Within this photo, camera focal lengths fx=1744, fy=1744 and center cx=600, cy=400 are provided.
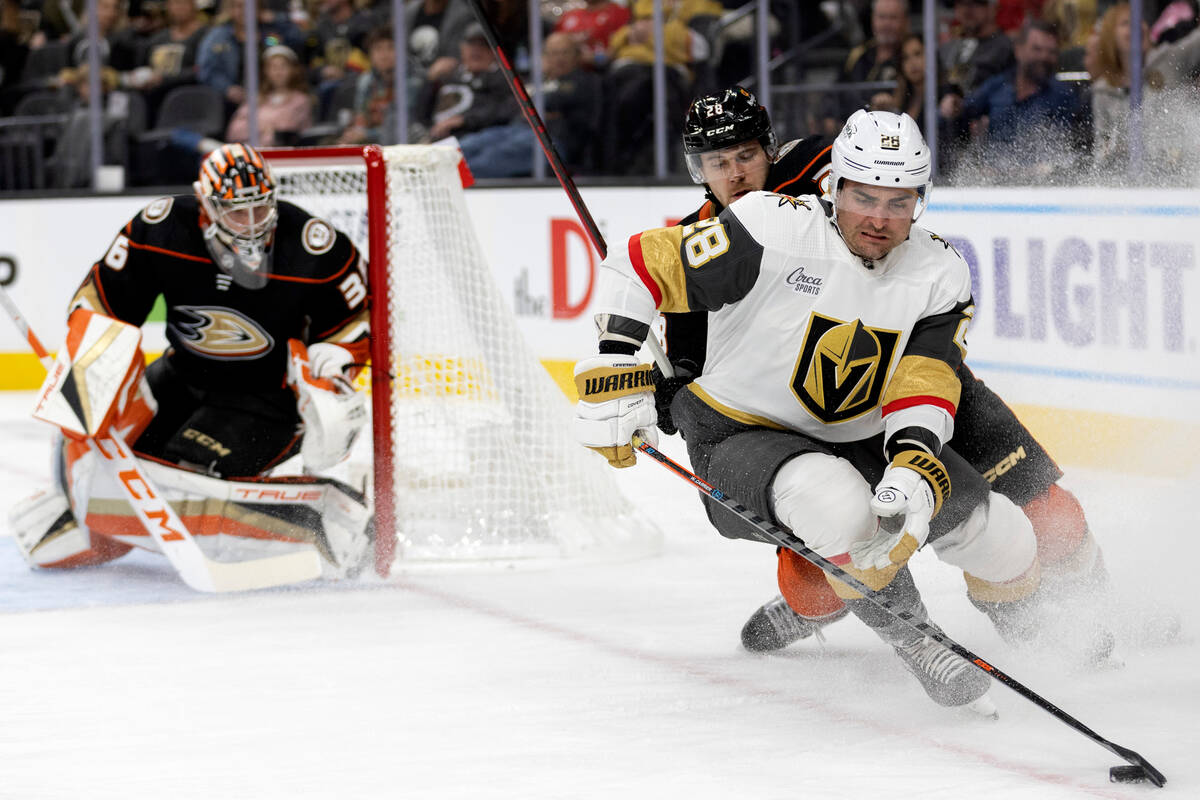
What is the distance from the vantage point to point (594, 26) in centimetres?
696

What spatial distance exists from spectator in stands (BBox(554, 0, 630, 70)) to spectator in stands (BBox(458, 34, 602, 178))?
3cm

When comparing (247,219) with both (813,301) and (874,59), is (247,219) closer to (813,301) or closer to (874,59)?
(813,301)

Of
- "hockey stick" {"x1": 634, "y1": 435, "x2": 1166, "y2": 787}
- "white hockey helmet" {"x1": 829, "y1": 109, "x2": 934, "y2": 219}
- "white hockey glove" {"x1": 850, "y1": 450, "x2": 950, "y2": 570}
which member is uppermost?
"white hockey helmet" {"x1": 829, "y1": 109, "x2": 934, "y2": 219}

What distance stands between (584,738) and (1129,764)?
78cm

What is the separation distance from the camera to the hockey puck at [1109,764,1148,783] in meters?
2.29

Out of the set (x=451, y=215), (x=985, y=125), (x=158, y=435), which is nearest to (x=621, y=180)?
(x=985, y=125)

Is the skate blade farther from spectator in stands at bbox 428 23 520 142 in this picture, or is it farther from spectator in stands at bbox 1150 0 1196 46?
spectator in stands at bbox 428 23 520 142

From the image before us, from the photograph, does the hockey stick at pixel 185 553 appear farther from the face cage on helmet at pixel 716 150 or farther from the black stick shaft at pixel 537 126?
the face cage on helmet at pixel 716 150

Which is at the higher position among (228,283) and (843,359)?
(843,359)

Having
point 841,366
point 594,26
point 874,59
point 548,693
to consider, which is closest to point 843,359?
point 841,366

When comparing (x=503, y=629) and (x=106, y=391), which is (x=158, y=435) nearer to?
(x=106, y=391)

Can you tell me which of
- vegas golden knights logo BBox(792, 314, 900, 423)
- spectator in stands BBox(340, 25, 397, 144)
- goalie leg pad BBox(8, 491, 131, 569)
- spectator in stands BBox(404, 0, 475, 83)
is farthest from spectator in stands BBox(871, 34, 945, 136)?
vegas golden knights logo BBox(792, 314, 900, 423)

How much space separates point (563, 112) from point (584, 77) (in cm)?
16

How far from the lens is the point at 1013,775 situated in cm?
235
